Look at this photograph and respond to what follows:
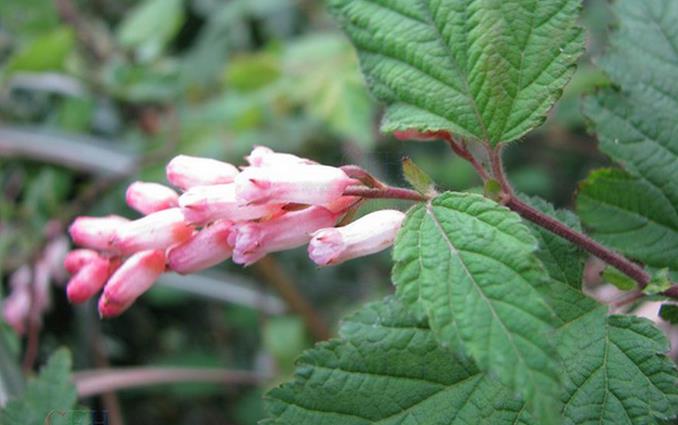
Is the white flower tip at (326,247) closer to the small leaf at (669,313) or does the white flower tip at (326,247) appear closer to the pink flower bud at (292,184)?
the pink flower bud at (292,184)

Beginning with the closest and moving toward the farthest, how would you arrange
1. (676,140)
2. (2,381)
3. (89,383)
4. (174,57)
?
(676,140) → (2,381) → (89,383) → (174,57)

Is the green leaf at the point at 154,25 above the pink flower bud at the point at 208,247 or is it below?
above

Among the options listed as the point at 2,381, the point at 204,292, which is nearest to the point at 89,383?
the point at 2,381

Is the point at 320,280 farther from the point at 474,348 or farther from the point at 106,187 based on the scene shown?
the point at 474,348

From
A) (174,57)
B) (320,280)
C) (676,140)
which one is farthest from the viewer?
(174,57)

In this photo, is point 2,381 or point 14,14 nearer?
point 2,381

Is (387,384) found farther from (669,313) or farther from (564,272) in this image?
(669,313)

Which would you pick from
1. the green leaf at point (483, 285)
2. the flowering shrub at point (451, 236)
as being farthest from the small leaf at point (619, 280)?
the green leaf at point (483, 285)
